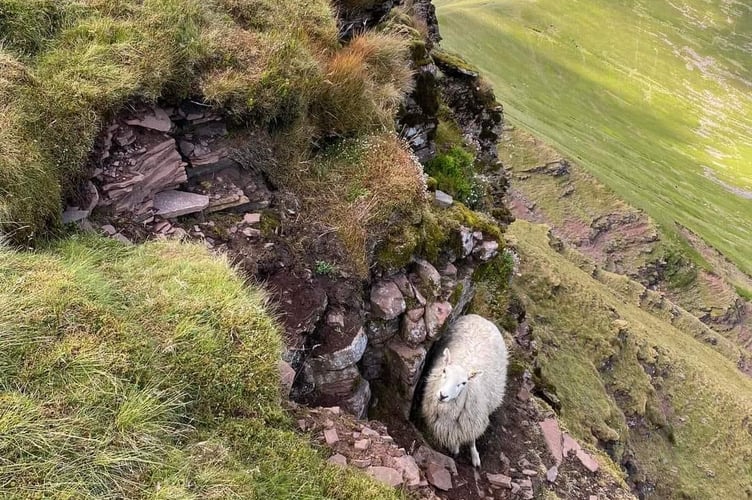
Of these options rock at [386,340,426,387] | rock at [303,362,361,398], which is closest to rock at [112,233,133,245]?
rock at [303,362,361,398]

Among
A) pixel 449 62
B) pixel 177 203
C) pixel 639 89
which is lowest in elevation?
pixel 639 89

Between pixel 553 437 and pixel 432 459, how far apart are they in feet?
11.8

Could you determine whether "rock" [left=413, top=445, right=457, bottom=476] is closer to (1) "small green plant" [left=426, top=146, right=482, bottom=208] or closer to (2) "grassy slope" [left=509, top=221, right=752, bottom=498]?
(1) "small green plant" [left=426, top=146, right=482, bottom=208]

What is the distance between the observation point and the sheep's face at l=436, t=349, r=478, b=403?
8.59 metres

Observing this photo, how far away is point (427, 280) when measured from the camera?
31.9 ft

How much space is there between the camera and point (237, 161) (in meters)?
9.01

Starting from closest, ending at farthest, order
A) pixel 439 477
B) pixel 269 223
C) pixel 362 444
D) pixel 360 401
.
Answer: pixel 362 444
pixel 439 477
pixel 360 401
pixel 269 223

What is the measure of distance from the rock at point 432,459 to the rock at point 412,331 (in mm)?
1767

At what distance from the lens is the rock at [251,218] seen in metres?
8.51

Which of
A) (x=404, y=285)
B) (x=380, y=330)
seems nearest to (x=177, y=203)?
(x=380, y=330)

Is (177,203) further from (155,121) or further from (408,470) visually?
(408,470)

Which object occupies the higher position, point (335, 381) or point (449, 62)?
point (449, 62)

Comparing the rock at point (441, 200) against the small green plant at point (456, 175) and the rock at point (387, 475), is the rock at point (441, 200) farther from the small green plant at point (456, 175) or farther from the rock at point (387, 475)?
the rock at point (387, 475)

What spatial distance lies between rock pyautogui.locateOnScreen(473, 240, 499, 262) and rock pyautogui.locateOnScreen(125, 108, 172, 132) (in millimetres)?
6575
